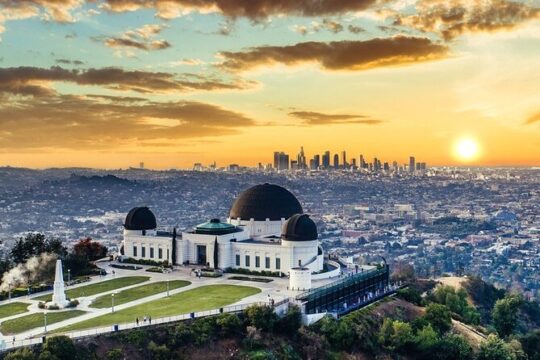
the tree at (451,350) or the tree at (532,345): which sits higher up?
the tree at (451,350)

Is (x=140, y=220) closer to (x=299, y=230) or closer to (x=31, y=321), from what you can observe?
(x=299, y=230)

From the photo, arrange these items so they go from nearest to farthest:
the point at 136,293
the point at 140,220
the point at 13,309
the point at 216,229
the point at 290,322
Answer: the point at 290,322 → the point at 13,309 → the point at 136,293 → the point at 216,229 → the point at 140,220

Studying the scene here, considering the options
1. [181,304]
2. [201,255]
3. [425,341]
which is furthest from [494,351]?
[201,255]

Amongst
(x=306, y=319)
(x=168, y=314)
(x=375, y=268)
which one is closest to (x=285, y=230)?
(x=375, y=268)

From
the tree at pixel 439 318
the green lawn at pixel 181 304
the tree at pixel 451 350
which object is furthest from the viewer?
the tree at pixel 439 318

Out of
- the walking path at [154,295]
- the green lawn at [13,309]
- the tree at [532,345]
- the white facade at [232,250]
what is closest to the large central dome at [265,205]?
the white facade at [232,250]

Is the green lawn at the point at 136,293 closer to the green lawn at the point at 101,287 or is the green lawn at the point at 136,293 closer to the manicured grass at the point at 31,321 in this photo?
the green lawn at the point at 101,287

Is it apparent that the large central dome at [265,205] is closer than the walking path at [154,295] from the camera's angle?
No
